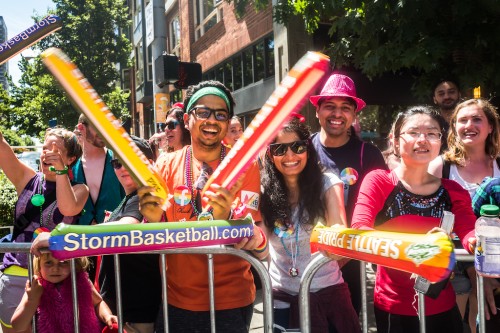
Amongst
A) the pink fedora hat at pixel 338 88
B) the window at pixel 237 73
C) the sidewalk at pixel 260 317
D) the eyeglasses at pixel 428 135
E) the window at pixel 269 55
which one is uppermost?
the window at pixel 237 73

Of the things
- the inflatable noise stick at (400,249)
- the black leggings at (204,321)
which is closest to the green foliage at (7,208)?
the black leggings at (204,321)

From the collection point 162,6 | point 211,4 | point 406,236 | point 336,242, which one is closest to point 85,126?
point 336,242

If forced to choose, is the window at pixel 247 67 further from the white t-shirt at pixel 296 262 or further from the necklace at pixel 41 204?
the white t-shirt at pixel 296 262

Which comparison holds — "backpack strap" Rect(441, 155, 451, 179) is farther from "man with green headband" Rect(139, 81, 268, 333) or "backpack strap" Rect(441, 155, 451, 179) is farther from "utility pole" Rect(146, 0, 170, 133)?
"utility pole" Rect(146, 0, 170, 133)

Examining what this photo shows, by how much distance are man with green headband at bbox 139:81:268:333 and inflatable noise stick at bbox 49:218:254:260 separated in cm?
21

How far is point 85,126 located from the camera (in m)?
3.52

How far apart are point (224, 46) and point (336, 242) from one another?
1278cm

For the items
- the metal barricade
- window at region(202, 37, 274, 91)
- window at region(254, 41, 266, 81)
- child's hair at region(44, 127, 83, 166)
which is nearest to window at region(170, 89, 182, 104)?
window at region(202, 37, 274, 91)

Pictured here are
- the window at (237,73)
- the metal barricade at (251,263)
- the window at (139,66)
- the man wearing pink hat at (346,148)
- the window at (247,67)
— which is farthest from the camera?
the window at (139,66)

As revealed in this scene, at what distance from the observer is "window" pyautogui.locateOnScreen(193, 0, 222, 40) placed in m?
14.8

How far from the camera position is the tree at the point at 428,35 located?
448cm

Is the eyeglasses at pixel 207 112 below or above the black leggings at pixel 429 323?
above

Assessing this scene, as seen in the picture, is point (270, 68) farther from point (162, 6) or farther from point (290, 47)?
point (162, 6)

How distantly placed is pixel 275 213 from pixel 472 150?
1.47 m
